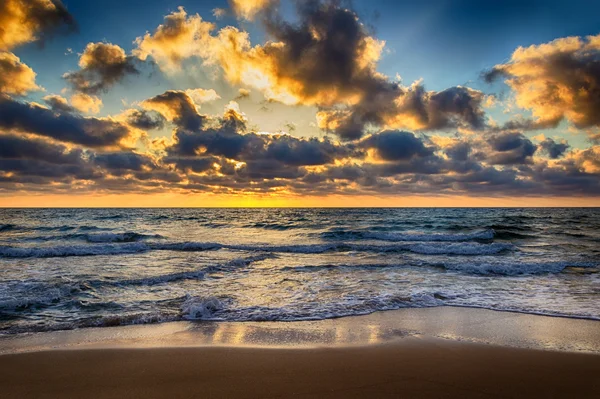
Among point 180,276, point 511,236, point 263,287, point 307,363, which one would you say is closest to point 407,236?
point 511,236

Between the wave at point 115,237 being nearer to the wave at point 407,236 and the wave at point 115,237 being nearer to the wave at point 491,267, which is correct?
the wave at point 407,236

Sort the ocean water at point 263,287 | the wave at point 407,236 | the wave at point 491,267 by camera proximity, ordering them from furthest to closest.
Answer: the wave at point 407,236 < the wave at point 491,267 < the ocean water at point 263,287

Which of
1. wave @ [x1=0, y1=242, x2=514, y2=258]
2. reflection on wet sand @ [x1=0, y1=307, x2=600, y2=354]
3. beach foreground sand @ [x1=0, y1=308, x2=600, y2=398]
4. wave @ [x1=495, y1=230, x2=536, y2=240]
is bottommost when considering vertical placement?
wave @ [x1=0, y1=242, x2=514, y2=258]

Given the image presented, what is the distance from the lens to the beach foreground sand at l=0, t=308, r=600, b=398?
180 inches

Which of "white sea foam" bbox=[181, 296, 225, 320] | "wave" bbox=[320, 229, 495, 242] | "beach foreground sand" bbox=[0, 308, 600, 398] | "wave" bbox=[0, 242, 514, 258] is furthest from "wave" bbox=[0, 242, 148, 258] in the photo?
"wave" bbox=[320, 229, 495, 242]

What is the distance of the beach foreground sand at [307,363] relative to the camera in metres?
4.57

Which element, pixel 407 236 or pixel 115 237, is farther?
pixel 407 236

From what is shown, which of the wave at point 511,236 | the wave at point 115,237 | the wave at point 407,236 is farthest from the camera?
the wave at point 511,236

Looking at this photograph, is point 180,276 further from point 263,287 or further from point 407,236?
point 407,236

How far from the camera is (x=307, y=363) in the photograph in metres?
5.41

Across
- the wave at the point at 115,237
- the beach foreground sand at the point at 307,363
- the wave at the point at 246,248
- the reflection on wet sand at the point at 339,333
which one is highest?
the beach foreground sand at the point at 307,363

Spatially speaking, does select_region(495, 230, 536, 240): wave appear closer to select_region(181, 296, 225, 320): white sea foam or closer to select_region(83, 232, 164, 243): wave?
select_region(181, 296, 225, 320): white sea foam

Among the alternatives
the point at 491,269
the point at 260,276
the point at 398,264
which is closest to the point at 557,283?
the point at 491,269

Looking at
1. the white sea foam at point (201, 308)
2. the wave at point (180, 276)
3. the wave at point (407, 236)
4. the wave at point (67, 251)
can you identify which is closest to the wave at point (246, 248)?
the wave at point (67, 251)
